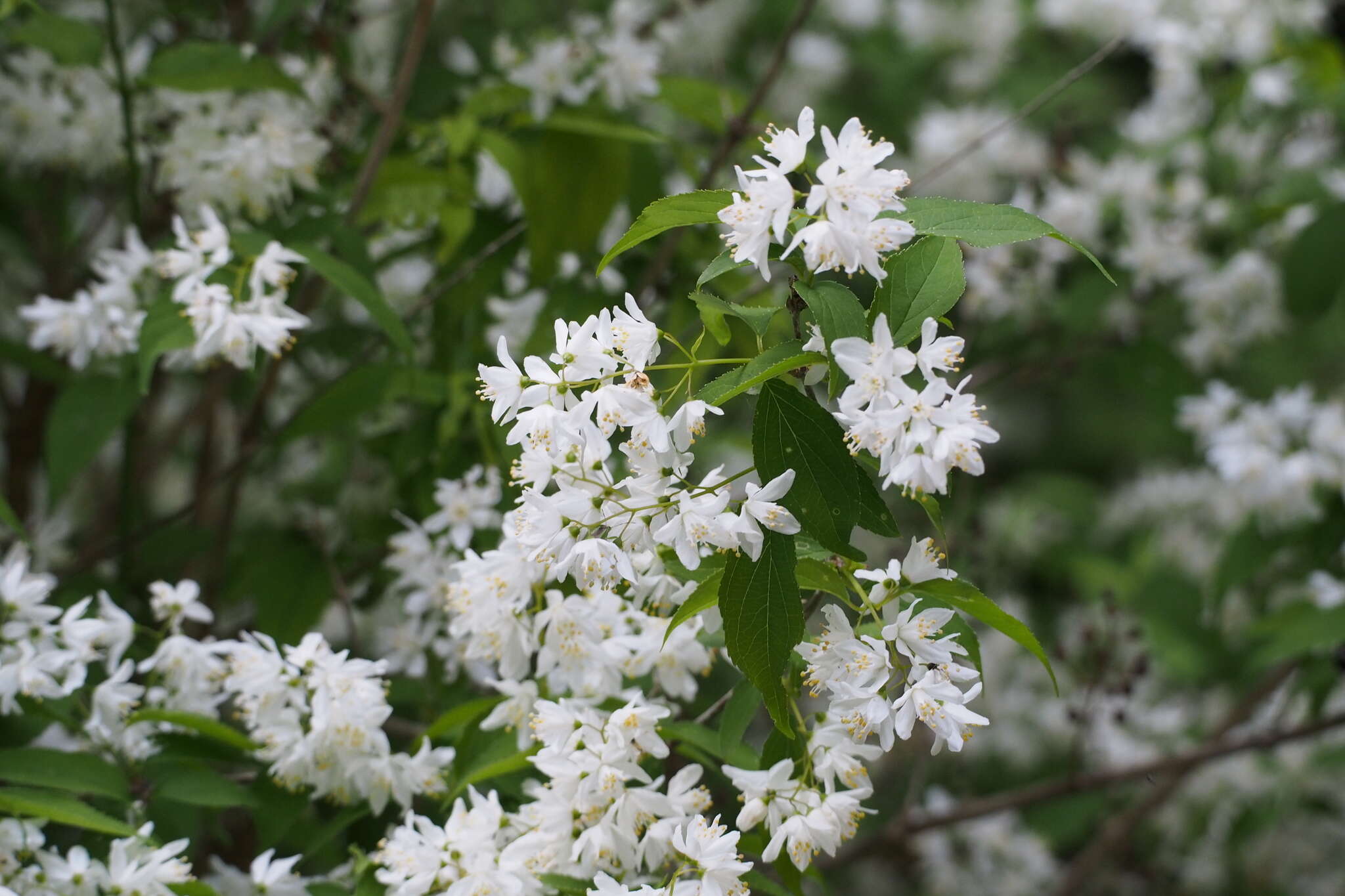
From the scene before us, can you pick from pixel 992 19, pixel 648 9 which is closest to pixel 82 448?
pixel 648 9

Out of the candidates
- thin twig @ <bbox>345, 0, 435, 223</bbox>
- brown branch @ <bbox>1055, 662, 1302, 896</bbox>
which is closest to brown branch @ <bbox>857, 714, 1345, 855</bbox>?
brown branch @ <bbox>1055, 662, 1302, 896</bbox>

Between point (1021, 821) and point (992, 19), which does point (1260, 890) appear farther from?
point (992, 19)

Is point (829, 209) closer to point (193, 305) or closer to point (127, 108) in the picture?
point (193, 305)

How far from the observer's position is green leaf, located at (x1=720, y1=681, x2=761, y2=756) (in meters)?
1.35

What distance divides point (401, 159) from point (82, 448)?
759 millimetres

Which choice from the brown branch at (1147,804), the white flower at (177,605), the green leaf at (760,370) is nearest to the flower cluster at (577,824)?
the green leaf at (760,370)

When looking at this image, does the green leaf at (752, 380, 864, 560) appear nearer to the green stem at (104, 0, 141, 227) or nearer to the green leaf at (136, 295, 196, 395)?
the green leaf at (136, 295, 196, 395)

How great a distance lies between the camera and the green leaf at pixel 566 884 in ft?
4.12

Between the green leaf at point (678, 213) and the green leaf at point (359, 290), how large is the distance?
0.64 m

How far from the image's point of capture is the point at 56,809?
4.47 feet

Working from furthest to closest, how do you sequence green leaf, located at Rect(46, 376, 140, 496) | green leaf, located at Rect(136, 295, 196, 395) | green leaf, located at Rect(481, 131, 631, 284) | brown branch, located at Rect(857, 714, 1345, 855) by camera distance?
brown branch, located at Rect(857, 714, 1345, 855) → green leaf, located at Rect(481, 131, 631, 284) → green leaf, located at Rect(46, 376, 140, 496) → green leaf, located at Rect(136, 295, 196, 395)

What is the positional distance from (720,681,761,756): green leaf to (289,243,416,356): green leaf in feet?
2.44

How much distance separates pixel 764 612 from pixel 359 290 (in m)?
0.91

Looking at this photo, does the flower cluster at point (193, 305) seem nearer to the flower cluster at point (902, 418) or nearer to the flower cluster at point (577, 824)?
the flower cluster at point (577, 824)
